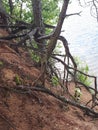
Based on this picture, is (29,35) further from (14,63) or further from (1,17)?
(1,17)

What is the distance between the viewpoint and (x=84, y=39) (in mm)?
48719

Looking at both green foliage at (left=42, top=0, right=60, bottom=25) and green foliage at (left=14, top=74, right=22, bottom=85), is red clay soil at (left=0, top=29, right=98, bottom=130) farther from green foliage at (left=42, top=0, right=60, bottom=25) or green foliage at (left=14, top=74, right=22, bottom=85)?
green foliage at (left=42, top=0, right=60, bottom=25)

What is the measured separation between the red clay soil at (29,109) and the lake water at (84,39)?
23.0 m

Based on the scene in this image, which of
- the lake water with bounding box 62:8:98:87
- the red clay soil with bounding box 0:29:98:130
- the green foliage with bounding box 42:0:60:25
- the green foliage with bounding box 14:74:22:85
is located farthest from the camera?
the lake water with bounding box 62:8:98:87

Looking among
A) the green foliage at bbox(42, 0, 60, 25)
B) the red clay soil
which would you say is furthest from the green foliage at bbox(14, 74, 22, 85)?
the green foliage at bbox(42, 0, 60, 25)

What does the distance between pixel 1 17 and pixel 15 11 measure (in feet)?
14.6

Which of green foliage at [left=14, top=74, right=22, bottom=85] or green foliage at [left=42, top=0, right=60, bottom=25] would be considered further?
green foliage at [left=42, top=0, right=60, bottom=25]

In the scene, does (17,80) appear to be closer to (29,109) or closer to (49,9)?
(29,109)

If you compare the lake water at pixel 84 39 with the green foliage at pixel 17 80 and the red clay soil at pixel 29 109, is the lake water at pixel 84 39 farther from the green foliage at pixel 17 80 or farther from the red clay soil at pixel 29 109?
the green foliage at pixel 17 80

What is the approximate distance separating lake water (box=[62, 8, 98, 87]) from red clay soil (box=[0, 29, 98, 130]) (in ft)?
75.5

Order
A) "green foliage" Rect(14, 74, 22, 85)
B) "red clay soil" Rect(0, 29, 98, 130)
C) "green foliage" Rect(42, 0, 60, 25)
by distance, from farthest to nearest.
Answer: "green foliage" Rect(42, 0, 60, 25) < "green foliage" Rect(14, 74, 22, 85) < "red clay soil" Rect(0, 29, 98, 130)

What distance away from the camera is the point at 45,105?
7.75 meters

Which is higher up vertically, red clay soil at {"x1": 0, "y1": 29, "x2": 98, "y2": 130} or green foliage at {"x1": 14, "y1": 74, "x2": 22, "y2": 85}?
green foliage at {"x1": 14, "y1": 74, "x2": 22, "y2": 85}

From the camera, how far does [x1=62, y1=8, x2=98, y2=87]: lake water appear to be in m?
38.0
